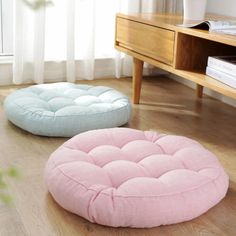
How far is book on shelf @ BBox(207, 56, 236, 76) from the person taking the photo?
1650 millimetres

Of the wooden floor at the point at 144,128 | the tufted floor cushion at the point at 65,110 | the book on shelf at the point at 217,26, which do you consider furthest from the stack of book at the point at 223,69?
the tufted floor cushion at the point at 65,110

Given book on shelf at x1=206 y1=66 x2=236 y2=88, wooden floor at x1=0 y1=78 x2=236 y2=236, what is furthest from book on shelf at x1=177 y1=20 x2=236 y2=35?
wooden floor at x1=0 y1=78 x2=236 y2=236

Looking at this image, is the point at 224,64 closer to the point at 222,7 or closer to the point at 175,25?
the point at 175,25

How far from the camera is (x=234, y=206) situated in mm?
1269

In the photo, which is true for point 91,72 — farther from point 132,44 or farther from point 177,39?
point 177,39

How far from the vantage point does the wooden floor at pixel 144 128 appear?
1.13 m

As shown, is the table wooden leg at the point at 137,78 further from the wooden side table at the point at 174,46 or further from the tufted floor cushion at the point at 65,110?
the tufted floor cushion at the point at 65,110

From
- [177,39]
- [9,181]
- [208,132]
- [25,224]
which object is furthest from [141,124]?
[25,224]

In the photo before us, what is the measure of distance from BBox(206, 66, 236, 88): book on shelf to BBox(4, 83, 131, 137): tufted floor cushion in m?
0.43

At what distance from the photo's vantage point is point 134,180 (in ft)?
3.86

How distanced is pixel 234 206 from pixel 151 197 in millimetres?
316

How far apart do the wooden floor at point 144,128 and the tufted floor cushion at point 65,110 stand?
0.20 feet

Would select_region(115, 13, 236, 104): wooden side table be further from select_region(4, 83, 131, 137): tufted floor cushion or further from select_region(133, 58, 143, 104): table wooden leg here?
select_region(4, 83, 131, 137): tufted floor cushion

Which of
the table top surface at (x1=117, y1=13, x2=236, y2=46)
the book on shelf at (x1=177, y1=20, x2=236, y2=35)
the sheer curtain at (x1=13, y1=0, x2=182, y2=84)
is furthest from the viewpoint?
the sheer curtain at (x1=13, y1=0, x2=182, y2=84)
